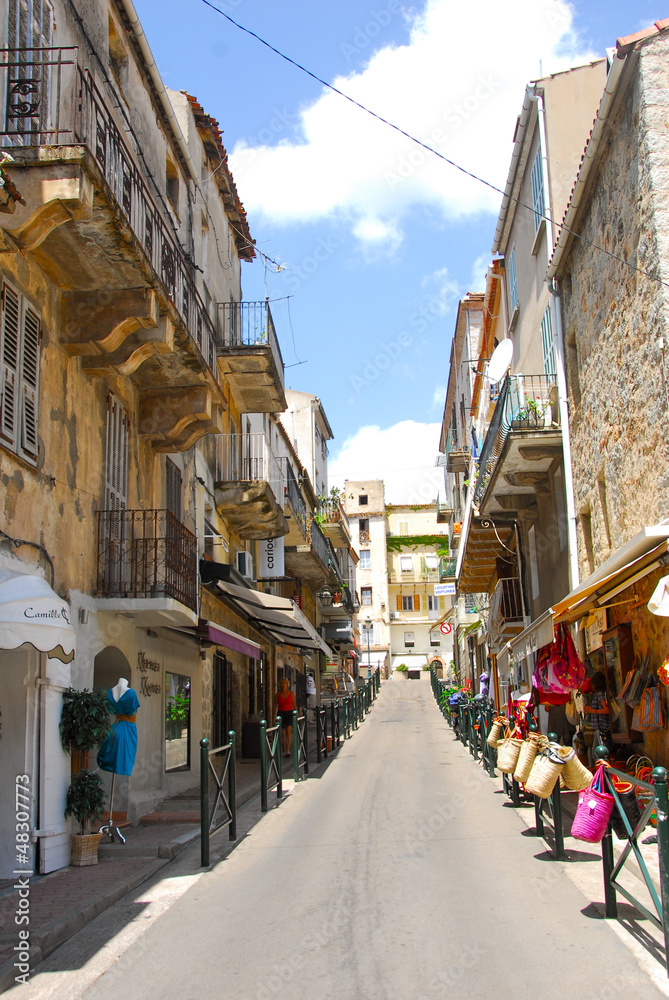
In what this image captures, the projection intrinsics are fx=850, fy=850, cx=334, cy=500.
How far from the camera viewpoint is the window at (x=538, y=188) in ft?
48.1

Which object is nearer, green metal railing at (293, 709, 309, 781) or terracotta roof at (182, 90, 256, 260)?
green metal railing at (293, 709, 309, 781)

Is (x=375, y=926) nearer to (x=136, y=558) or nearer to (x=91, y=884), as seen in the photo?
(x=91, y=884)

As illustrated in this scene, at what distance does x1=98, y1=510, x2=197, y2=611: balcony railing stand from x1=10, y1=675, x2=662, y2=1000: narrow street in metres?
3.19

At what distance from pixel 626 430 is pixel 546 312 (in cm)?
521

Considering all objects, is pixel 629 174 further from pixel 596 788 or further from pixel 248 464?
pixel 248 464

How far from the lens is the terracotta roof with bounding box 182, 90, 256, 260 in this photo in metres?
17.4

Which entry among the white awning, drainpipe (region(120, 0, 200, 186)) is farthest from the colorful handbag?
drainpipe (region(120, 0, 200, 186))

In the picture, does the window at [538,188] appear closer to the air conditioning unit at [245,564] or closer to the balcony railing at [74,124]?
the balcony railing at [74,124]

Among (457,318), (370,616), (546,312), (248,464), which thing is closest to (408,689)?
(370,616)

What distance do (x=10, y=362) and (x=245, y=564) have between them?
12.4 metres

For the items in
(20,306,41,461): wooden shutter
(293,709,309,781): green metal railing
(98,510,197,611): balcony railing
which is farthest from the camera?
(293,709,309,781): green metal railing

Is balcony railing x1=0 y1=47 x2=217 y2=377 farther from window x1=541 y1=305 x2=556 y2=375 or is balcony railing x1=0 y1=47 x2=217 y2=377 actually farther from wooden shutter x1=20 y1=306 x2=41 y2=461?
window x1=541 y1=305 x2=556 y2=375

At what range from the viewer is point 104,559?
10.4 metres

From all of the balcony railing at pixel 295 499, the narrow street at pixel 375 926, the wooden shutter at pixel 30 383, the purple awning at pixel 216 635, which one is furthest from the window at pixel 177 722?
the balcony railing at pixel 295 499
